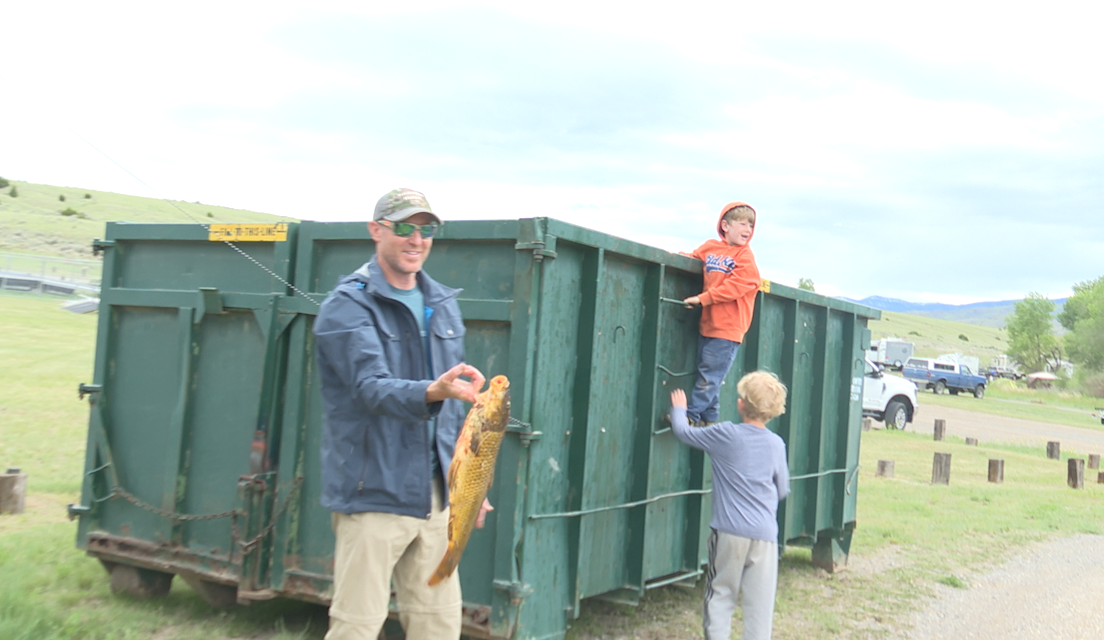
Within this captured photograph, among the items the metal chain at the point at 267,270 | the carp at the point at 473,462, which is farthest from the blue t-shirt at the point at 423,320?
the metal chain at the point at 267,270

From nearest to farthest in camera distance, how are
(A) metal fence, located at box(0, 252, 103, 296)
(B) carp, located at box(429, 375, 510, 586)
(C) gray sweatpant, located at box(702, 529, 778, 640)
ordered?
(B) carp, located at box(429, 375, 510, 586) < (C) gray sweatpant, located at box(702, 529, 778, 640) < (A) metal fence, located at box(0, 252, 103, 296)

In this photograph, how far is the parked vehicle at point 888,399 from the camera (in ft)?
72.3

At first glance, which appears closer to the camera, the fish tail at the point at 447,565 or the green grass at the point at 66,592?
the fish tail at the point at 447,565

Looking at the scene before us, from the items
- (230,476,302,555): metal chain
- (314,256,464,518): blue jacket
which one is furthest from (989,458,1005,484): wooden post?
(314,256,464,518): blue jacket

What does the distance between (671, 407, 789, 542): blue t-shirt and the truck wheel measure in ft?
62.5

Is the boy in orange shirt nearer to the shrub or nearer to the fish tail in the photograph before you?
the fish tail

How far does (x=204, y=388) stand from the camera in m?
5.06

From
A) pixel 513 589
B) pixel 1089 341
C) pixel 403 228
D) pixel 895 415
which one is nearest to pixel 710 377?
pixel 513 589

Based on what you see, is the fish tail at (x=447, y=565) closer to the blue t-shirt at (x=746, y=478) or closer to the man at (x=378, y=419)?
the man at (x=378, y=419)

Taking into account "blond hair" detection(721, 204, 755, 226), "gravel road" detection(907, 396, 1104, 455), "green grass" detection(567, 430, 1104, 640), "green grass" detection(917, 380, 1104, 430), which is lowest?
"green grass" detection(567, 430, 1104, 640)

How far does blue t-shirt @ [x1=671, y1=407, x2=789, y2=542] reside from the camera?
4.61 m

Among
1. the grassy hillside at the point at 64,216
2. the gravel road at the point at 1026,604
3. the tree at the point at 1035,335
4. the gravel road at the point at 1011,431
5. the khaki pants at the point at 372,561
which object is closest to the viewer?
the khaki pants at the point at 372,561

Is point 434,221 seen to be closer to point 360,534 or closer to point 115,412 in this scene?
point 360,534

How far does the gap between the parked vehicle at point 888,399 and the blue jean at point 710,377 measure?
1751cm
